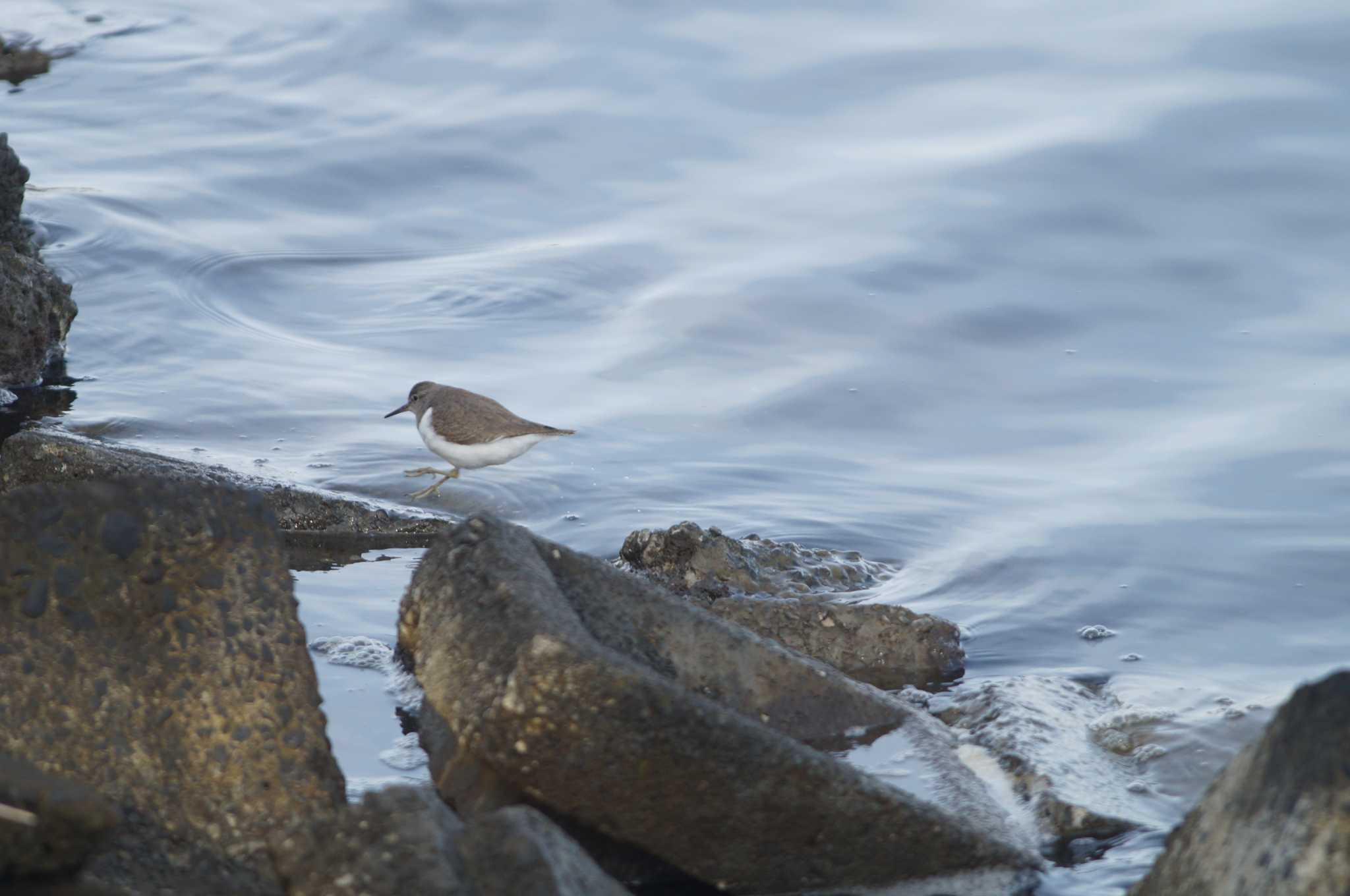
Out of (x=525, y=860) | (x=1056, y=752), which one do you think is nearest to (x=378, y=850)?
(x=525, y=860)

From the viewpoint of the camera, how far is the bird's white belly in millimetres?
7516

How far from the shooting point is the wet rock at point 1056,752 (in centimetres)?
420

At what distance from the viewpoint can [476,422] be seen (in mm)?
7488

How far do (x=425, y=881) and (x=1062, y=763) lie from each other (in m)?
2.53

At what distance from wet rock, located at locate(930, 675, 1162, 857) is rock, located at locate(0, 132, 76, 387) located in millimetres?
5350

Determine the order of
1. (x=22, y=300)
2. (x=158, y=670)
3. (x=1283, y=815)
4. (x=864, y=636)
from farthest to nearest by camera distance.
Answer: (x=22, y=300) → (x=864, y=636) → (x=158, y=670) → (x=1283, y=815)

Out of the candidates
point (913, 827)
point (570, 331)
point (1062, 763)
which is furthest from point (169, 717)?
point (570, 331)

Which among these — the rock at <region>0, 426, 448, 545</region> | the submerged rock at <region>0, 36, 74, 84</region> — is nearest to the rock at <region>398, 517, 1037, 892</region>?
the rock at <region>0, 426, 448, 545</region>

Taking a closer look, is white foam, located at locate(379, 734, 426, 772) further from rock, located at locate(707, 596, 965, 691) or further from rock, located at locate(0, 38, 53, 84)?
rock, located at locate(0, 38, 53, 84)

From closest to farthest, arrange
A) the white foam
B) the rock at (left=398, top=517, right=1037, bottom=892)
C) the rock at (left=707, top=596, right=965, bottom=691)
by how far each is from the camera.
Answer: the rock at (left=398, top=517, right=1037, bottom=892)
the white foam
the rock at (left=707, top=596, right=965, bottom=691)

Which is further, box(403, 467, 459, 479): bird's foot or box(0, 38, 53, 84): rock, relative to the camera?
box(0, 38, 53, 84): rock

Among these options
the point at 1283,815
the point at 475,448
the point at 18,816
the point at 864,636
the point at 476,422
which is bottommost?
the point at 864,636

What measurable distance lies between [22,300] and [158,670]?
5124mm

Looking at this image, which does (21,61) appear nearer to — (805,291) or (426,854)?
(805,291)
